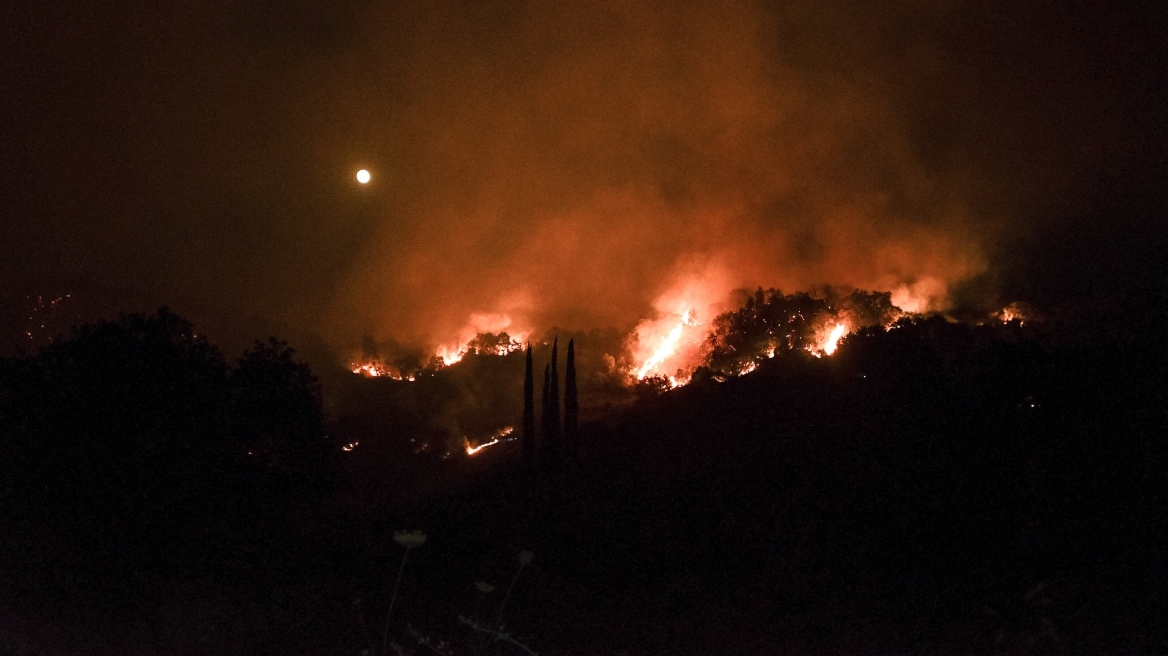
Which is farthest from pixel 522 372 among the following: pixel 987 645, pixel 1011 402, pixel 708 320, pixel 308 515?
pixel 987 645

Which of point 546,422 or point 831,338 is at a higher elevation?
point 831,338

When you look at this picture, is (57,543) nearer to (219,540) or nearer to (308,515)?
(219,540)

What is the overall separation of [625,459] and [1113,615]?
13200 mm

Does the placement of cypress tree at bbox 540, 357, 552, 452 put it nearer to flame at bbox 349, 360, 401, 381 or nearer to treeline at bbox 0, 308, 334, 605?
treeline at bbox 0, 308, 334, 605

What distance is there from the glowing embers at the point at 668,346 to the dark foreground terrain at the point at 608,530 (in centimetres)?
3538

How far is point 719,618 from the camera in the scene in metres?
15.5

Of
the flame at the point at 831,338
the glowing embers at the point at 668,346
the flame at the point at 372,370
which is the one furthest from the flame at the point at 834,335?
the flame at the point at 372,370

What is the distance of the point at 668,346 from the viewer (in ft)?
194

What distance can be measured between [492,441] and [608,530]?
1100 inches

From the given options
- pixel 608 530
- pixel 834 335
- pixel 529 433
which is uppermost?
pixel 834 335

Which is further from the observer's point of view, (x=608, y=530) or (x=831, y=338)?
(x=831, y=338)

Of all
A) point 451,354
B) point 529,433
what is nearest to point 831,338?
point 529,433

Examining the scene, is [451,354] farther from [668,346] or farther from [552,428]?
[552,428]

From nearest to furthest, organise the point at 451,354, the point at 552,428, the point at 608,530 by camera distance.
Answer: the point at 608,530, the point at 552,428, the point at 451,354
